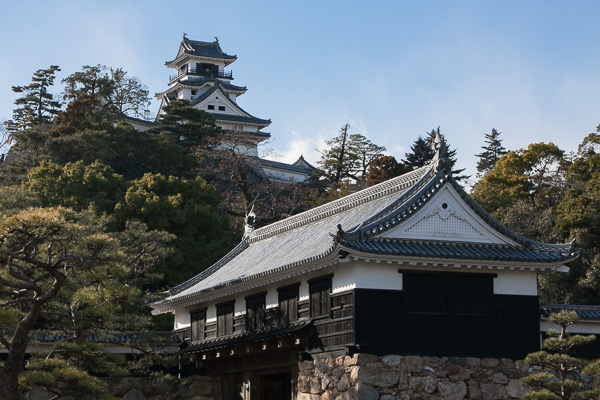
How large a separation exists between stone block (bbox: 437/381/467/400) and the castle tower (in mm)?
44155

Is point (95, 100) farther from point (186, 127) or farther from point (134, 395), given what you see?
point (134, 395)

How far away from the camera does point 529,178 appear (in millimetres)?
48250

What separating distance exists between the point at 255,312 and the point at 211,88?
4536 cm

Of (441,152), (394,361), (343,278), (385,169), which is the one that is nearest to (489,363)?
(394,361)

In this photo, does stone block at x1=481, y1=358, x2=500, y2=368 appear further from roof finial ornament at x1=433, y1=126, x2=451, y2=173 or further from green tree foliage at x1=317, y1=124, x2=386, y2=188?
green tree foliage at x1=317, y1=124, x2=386, y2=188

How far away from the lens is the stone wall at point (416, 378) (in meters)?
19.2

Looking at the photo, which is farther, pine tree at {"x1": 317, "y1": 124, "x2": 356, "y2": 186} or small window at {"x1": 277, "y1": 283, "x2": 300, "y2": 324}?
pine tree at {"x1": 317, "y1": 124, "x2": 356, "y2": 186}

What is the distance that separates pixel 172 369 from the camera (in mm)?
27156

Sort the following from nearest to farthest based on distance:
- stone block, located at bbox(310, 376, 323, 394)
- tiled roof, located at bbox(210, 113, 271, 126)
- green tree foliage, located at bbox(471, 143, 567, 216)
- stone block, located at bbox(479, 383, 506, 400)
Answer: stone block, located at bbox(479, 383, 506, 400), stone block, located at bbox(310, 376, 323, 394), green tree foliage, located at bbox(471, 143, 567, 216), tiled roof, located at bbox(210, 113, 271, 126)

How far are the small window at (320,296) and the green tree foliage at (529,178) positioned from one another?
23.5 metres

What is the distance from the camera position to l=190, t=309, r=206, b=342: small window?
2714 cm

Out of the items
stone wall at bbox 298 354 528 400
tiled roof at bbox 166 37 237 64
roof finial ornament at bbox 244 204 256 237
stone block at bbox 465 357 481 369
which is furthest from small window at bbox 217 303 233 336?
tiled roof at bbox 166 37 237 64

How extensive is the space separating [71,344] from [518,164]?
32.9 m

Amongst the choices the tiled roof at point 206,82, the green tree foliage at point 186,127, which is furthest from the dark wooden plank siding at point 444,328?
the tiled roof at point 206,82
